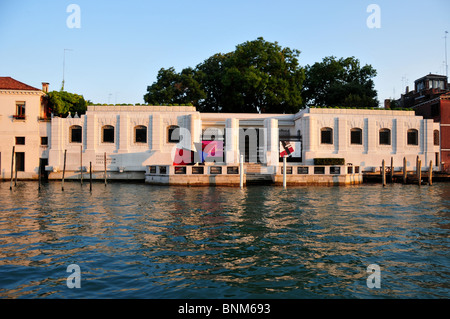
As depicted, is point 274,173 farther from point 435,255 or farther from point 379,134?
point 435,255

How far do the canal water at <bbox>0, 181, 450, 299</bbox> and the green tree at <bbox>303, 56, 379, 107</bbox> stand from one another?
36951mm

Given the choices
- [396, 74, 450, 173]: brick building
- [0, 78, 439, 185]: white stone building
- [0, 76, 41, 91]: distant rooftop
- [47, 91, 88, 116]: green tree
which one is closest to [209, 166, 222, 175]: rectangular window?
[0, 78, 439, 185]: white stone building

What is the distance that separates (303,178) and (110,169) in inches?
733

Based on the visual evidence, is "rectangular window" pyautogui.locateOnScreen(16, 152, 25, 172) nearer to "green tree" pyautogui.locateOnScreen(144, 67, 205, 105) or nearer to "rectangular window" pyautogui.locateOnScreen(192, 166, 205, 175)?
"green tree" pyautogui.locateOnScreen(144, 67, 205, 105)

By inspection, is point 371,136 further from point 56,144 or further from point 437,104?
point 56,144

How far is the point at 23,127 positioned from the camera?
36.2 meters

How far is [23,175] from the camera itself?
117 feet

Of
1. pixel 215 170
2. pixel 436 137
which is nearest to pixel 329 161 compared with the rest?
pixel 215 170

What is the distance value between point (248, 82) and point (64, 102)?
2262 cm

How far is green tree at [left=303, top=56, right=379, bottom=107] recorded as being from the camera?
50.8 meters

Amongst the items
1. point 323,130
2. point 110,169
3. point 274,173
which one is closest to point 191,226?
point 274,173

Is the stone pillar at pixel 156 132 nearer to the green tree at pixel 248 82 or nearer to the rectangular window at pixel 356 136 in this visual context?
the green tree at pixel 248 82

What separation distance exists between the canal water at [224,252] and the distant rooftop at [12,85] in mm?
23906

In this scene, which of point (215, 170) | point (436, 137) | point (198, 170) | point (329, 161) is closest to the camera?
point (215, 170)
